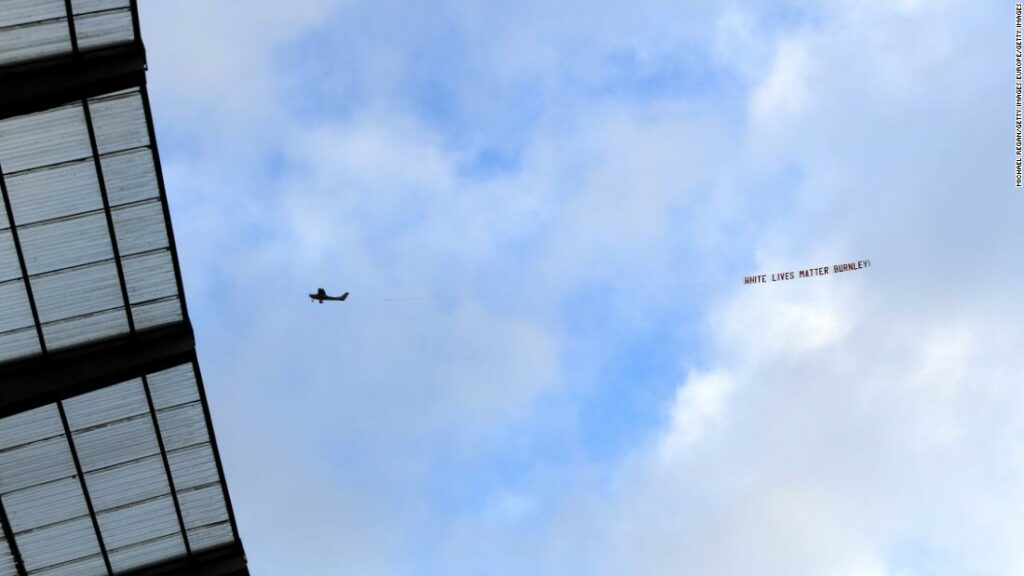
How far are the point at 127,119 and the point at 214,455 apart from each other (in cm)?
1167

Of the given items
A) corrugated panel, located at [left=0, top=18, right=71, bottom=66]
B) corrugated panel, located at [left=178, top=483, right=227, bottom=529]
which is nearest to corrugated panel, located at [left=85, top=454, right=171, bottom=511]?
corrugated panel, located at [left=178, top=483, right=227, bottom=529]

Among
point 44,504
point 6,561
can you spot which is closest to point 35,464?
point 44,504

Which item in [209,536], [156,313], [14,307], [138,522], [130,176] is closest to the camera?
[130,176]

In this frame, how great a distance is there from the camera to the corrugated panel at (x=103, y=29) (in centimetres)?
2714

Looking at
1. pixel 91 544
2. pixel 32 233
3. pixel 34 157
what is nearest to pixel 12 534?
pixel 91 544

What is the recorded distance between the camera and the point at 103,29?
27.4m

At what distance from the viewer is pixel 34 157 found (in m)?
27.9

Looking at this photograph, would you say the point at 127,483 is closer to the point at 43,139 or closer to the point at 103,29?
the point at 43,139

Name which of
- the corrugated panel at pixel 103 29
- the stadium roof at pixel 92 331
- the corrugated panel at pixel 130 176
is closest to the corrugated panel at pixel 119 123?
the stadium roof at pixel 92 331

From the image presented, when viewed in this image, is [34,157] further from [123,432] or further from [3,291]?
[123,432]

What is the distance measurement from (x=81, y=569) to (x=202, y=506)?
14.5 feet

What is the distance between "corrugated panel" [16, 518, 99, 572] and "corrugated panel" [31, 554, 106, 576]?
186 mm

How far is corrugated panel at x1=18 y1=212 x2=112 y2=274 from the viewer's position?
29.0 meters

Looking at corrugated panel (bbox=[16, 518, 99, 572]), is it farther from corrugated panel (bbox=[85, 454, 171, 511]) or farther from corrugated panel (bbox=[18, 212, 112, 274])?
corrugated panel (bbox=[18, 212, 112, 274])
